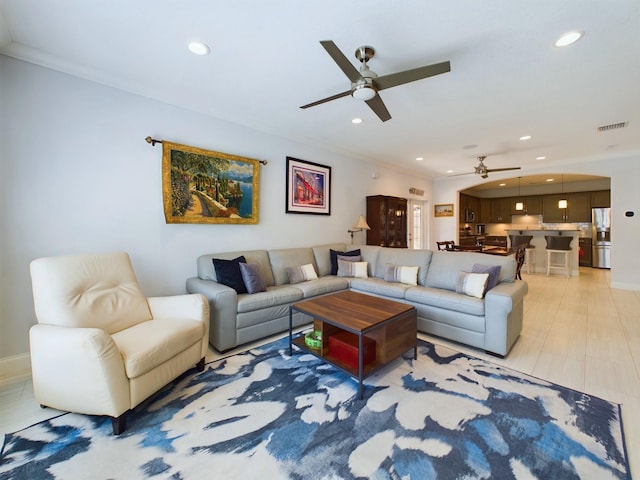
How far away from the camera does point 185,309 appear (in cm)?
226

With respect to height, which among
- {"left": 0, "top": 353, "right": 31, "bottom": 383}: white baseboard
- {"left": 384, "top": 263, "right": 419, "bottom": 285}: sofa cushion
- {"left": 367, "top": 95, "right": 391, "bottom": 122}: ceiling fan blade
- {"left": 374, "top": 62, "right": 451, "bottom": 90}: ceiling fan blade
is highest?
{"left": 374, "top": 62, "right": 451, "bottom": 90}: ceiling fan blade

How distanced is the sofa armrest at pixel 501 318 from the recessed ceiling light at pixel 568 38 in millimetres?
2081

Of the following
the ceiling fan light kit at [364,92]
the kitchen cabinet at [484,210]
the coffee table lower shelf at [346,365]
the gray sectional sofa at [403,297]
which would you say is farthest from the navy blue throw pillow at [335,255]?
the kitchen cabinet at [484,210]

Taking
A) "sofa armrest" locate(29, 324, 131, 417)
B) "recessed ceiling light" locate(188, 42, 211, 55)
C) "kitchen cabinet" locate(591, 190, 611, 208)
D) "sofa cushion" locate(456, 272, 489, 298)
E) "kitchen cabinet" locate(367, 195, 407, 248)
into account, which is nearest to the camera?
"sofa armrest" locate(29, 324, 131, 417)

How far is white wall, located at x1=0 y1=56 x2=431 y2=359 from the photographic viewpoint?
2.21 m

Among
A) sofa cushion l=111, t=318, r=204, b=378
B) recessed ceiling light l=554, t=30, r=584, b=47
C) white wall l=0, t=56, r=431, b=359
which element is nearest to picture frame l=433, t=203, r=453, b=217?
recessed ceiling light l=554, t=30, r=584, b=47

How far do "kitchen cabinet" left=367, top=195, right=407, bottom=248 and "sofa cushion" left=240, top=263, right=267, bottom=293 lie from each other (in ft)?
10.2

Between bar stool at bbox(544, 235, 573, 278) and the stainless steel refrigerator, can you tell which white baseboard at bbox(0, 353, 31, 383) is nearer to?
bar stool at bbox(544, 235, 573, 278)

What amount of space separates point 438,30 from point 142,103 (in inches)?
112

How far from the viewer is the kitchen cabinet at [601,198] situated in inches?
295

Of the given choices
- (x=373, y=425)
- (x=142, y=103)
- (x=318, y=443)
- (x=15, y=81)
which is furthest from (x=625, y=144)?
(x=15, y=81)

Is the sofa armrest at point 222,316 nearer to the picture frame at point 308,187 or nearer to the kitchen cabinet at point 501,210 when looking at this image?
the picture frame at point 308,187

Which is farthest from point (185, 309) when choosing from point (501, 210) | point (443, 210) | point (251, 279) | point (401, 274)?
point (501, 210)

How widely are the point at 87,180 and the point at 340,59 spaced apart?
99.0 inches
